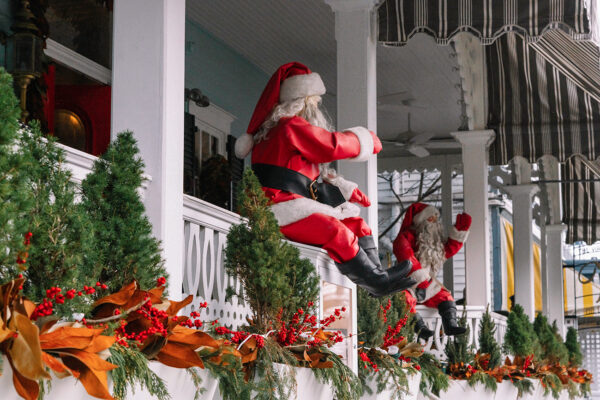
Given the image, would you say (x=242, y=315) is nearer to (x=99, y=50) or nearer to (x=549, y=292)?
(x=99, y=50)

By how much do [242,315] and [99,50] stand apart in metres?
2.78

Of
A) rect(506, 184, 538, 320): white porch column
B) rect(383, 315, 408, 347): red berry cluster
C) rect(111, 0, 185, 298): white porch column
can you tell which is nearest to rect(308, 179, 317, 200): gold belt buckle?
rect(111, 0, 185, 298): white porch column

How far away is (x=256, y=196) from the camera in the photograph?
4262mm

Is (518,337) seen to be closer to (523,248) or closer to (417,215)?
(417,215)

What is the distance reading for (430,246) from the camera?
8227 mm

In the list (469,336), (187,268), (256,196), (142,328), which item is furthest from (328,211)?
(469,336)

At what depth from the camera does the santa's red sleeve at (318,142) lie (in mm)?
4805

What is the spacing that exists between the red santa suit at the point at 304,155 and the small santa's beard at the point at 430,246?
3227mm

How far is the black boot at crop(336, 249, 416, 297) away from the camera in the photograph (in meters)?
4.93

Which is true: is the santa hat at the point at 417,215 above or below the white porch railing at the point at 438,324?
above

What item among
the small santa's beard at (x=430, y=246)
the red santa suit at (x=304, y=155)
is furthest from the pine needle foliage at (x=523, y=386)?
the red santa suit at (x=304, y=155)

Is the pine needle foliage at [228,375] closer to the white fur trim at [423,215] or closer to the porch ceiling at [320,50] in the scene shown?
the white fur trim at [423,215]

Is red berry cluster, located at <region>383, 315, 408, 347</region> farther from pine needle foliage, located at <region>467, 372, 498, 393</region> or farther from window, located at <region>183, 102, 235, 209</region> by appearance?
window, located at <region>183, 102, 235, 209</region>

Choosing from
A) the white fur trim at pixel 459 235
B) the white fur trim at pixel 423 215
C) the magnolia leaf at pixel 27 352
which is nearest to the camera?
the magnolia leaf at pixel 27 352
